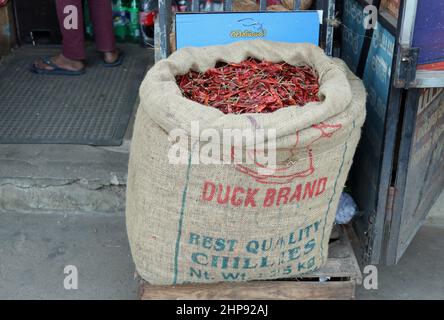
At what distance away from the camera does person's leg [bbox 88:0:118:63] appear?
4902 millimetres

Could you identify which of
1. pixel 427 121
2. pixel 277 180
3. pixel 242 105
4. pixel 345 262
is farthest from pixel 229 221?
pixel 427 121

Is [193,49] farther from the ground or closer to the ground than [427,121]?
farther from the ground

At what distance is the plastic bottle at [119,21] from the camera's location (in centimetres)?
549

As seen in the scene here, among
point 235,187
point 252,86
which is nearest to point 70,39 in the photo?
point 252,86

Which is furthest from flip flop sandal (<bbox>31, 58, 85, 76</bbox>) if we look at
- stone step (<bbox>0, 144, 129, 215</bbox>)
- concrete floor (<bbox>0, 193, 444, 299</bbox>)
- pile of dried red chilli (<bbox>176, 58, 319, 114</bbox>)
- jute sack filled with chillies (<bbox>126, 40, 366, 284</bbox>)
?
jute sack filled with chillies (<bbox>126, 40, 366, 284</bbox>)

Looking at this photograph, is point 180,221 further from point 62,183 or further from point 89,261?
point 62,183

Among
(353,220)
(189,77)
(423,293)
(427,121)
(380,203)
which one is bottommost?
(423,293)

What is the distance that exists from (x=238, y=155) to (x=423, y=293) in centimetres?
143

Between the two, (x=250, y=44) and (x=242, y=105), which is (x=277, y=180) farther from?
(x=250, y=44)

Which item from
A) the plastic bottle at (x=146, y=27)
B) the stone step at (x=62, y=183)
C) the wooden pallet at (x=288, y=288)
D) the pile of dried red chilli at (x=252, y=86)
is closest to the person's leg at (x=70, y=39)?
the plastic bottle at (x=146, y=27)

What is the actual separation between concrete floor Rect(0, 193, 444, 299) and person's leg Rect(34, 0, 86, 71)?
169 cm

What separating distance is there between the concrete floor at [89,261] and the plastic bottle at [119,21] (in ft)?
7.71

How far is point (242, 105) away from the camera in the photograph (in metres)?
2.63

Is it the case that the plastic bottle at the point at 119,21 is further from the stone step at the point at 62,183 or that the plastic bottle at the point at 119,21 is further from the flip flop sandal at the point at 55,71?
the stone step at the point at 62,183
